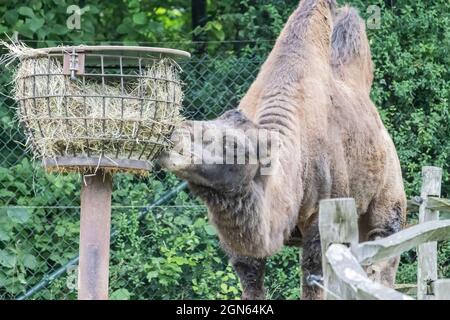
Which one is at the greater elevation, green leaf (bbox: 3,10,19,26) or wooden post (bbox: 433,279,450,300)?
green leaf (bbox: 3,10,19,26)

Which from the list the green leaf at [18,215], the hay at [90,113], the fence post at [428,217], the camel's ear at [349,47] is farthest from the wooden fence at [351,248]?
the green leaf at [18,215]

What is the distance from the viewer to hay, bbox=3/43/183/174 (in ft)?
16.2

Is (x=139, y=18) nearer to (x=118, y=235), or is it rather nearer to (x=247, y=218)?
(x=118, y=235)

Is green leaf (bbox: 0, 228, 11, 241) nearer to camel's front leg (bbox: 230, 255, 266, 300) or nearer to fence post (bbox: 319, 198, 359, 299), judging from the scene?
camel's front leg (bbox: 230, 255, 266, 300)

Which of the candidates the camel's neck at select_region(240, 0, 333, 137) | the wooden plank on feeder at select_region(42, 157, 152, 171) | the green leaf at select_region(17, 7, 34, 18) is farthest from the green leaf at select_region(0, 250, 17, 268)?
the wooden plank on feeder at select_region(42, 157, 152, 171)

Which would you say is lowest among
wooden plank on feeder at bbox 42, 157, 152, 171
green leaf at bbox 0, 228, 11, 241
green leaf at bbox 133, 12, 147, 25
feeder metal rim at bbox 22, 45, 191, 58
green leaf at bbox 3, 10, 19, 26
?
green leaf at bbox 0, 228, 11, 241

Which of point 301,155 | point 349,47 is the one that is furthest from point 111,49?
point 349,47

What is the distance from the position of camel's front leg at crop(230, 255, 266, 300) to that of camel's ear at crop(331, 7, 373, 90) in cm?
165

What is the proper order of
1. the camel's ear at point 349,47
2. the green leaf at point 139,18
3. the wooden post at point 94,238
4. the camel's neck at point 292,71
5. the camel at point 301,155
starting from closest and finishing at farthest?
the wooden post at point 94,238 < the camel at point 301,155 < the camel's neck at point 292,71 < the camel's ear at point 349,47 < the green leaf at point 139,18

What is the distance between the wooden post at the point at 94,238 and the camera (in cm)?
504

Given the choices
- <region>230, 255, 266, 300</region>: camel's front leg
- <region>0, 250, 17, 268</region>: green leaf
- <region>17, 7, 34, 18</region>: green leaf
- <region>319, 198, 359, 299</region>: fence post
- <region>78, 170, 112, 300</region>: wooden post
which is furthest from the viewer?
<region>17, 7, 34, 18</region>: green leaf

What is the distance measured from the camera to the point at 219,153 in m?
5.19

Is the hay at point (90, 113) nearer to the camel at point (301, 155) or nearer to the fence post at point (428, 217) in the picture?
the camel at point (301, 155)

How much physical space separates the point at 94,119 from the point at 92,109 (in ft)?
0.18
